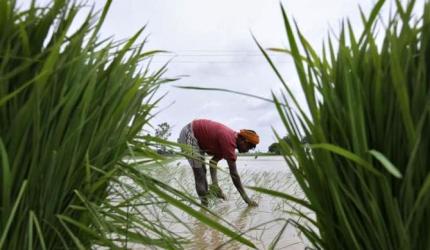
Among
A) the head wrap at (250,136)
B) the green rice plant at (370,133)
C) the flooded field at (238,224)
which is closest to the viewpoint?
the green rice plant at (370,133)

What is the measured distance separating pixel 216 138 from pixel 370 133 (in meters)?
4.89

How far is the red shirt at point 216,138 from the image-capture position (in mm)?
5840

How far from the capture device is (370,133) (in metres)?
1.02

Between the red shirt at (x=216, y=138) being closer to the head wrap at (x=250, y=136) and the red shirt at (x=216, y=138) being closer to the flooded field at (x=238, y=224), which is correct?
the head wrap at (x=250, y=136)

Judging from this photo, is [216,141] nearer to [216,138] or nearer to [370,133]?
[216,138]

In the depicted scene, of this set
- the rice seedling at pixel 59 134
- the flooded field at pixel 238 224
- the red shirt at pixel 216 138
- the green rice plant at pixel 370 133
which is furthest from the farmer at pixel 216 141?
the green rice plant at pixel 370 133

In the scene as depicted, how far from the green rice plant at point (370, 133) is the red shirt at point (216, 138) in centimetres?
473

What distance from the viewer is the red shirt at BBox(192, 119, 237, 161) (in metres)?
5.84

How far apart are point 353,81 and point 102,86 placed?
0.61 meters

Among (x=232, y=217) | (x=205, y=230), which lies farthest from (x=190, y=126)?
(x=205, y=230)

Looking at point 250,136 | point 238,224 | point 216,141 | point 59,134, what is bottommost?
point 238,224

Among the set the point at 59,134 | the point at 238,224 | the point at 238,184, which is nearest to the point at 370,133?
the point at 59,134

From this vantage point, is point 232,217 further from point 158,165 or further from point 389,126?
point 389,126

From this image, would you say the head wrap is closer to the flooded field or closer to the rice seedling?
the flooded field
